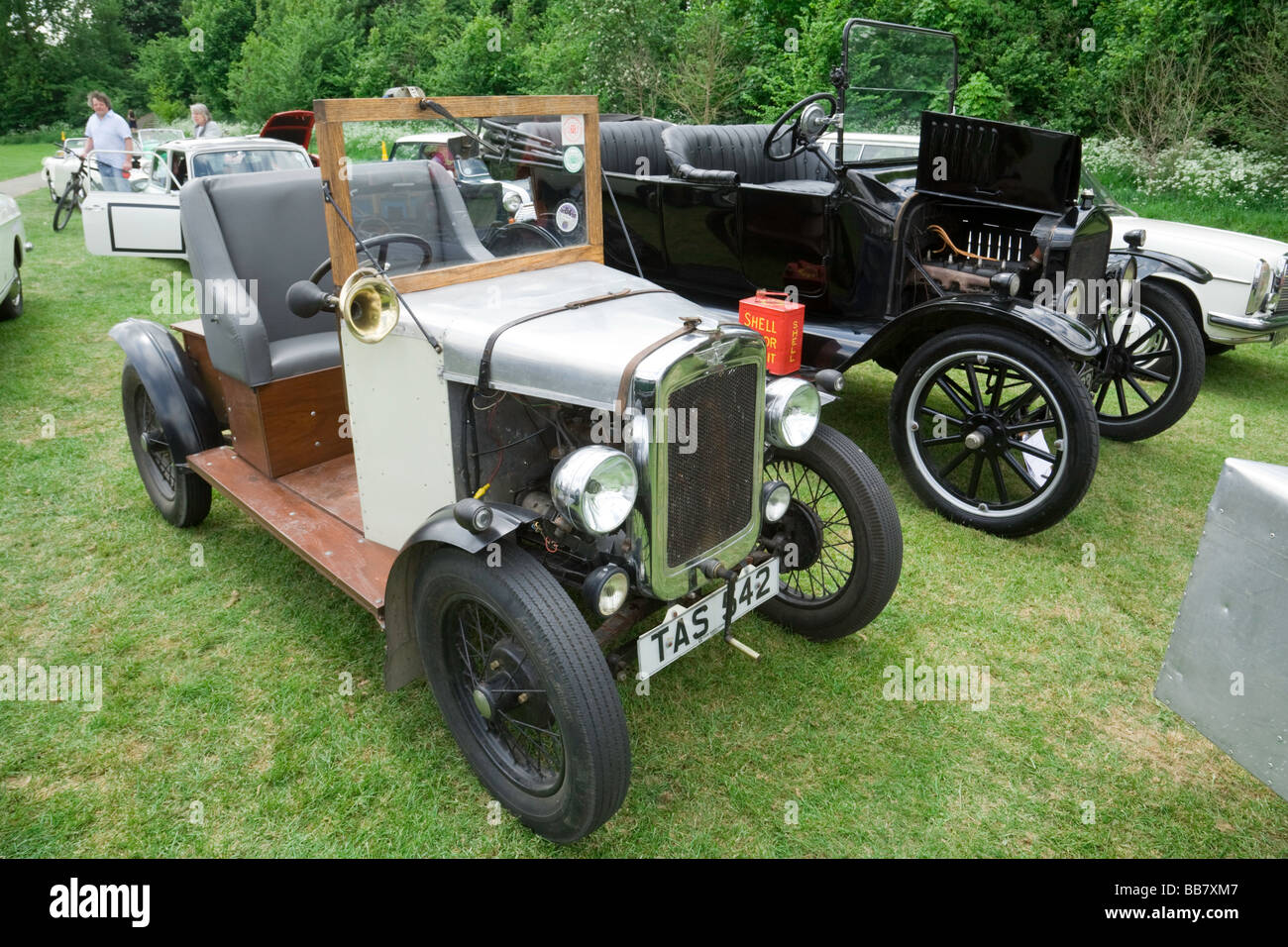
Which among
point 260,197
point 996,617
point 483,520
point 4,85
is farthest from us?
point 4,85

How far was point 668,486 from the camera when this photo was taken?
97.1 inches

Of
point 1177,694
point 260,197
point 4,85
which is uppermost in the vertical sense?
point 4,85

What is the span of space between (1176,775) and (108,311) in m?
8.78

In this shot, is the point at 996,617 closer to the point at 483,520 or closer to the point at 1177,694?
the point at 1177,694

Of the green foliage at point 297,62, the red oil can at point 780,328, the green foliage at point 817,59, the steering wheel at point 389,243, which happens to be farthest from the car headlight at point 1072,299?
the green foliage at point 297,62

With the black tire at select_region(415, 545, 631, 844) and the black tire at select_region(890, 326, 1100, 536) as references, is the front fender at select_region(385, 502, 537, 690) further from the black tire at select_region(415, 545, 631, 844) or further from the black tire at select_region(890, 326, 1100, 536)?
the black tire at select_region(890, 326, 1100, 536)

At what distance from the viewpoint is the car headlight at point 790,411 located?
110 inches

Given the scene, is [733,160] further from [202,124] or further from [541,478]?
[202,124]

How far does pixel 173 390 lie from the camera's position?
3867mm

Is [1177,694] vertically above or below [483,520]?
below

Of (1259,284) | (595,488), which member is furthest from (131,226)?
(1259,284)

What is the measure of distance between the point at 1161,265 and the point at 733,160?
9.53 feet

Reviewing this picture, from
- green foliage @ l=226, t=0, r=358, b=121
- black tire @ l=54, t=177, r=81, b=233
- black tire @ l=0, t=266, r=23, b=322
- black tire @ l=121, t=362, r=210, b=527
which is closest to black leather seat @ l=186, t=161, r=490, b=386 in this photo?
black tire @ l=121, t=362, r=210, b=527
